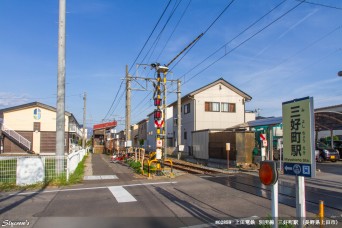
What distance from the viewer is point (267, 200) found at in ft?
30.9

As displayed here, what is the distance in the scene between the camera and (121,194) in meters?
10.7

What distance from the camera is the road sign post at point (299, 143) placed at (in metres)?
5.00

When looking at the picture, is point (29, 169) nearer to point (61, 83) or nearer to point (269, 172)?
point (61, 83)

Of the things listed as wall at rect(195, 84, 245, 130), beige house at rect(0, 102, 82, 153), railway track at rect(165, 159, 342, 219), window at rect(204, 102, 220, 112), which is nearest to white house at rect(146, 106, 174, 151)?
wall at rect(195, 84, 245, 130)

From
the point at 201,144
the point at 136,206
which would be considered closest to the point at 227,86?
the point at 201,144

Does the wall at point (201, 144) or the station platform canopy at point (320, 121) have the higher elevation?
the station platform canopy at point (320, 121)

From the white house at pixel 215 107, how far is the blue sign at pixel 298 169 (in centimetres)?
2992

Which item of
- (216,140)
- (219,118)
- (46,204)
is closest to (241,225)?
(46,204)

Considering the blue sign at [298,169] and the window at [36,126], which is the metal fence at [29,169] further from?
the window at [36,126]

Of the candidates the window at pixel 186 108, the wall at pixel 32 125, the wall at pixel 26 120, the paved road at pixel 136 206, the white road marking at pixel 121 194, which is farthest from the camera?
the wall at pixel 32 125

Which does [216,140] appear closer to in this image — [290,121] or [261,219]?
[261,219]

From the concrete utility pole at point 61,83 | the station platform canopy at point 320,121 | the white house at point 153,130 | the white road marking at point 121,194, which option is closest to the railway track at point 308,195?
the white road marking at point 121,194

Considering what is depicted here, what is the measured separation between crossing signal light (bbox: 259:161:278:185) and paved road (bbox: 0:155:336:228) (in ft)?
7.30

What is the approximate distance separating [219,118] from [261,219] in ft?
97.9
